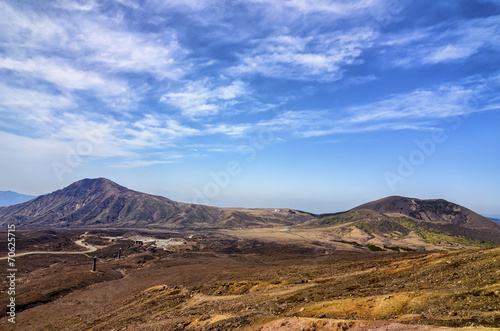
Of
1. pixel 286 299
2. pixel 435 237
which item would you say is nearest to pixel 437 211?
pixel 435 237

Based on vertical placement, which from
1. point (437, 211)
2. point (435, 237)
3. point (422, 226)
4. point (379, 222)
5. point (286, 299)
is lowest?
point (435, 237)

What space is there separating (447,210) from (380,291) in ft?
503

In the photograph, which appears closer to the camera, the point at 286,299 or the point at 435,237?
the point at 286,299

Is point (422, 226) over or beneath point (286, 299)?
over

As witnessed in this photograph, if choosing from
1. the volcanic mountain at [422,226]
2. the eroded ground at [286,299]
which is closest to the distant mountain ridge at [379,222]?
the volcanic mountain at [422,226]

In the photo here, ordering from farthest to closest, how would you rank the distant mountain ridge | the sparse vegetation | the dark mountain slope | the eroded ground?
1. the dark mountain slope
2. the distant mountain ridge
3. the sparse vegetation
4. the eroded ground

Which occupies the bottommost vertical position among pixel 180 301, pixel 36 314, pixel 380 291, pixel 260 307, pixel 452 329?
pixel 36 314

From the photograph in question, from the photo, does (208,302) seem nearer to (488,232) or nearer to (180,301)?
(180,301)

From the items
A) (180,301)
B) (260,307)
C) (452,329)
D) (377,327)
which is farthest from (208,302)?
(452,329)

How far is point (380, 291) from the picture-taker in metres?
19.0

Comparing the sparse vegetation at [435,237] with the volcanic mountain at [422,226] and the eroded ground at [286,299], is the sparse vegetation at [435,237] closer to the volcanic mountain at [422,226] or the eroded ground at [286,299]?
the volcanic mountain at [422,226]

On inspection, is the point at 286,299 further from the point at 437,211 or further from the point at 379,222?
the point at 437,211

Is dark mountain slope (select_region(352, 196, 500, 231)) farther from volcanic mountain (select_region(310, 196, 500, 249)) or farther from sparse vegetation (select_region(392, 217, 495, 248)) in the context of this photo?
sparse vegetation (select_region(392, 217, 495, 248))

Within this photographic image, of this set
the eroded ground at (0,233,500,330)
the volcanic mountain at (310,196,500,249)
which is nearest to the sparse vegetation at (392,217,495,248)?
the volcanic mountain at (310,196,500,249)
